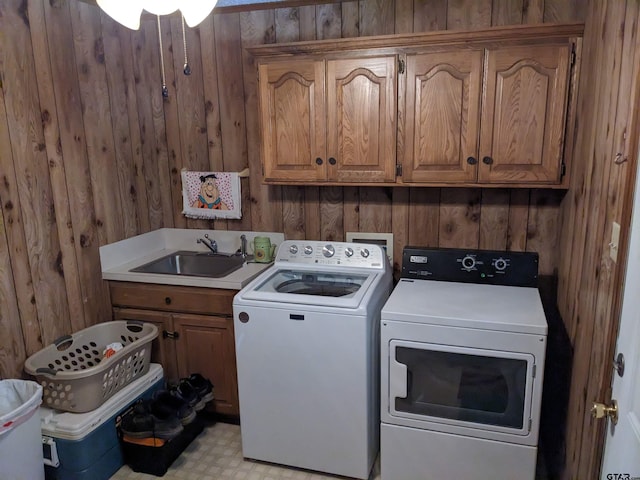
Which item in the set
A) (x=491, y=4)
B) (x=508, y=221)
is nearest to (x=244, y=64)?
(x=491, y=4)

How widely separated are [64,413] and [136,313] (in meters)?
0.65

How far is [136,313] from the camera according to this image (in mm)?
2678

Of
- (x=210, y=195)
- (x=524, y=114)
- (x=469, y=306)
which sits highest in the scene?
(x=524, y=114)

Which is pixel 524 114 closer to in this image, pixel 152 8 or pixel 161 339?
pixel 152 8

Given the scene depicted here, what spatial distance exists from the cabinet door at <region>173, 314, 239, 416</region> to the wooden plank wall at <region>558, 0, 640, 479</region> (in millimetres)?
1638

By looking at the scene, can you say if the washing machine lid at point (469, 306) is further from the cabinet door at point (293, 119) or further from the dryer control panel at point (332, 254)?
the cabinet door at point (293, 119)

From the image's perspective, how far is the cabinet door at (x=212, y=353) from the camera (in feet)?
8.36

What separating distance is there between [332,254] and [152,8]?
58.1 inches

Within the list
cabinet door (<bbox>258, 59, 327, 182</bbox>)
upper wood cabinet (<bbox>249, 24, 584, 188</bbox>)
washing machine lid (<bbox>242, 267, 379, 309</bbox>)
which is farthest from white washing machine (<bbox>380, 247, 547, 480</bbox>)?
cabinet door (<bbox>258, 59, 327, 182</bbox>)

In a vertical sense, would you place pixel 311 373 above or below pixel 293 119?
below

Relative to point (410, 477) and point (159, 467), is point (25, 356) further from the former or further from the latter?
point (410, 477)

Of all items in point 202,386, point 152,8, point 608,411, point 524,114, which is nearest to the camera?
point 608,411

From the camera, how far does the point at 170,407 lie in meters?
2.35

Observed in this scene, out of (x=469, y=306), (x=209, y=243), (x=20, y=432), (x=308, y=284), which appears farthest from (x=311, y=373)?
(x=209, y=243)
